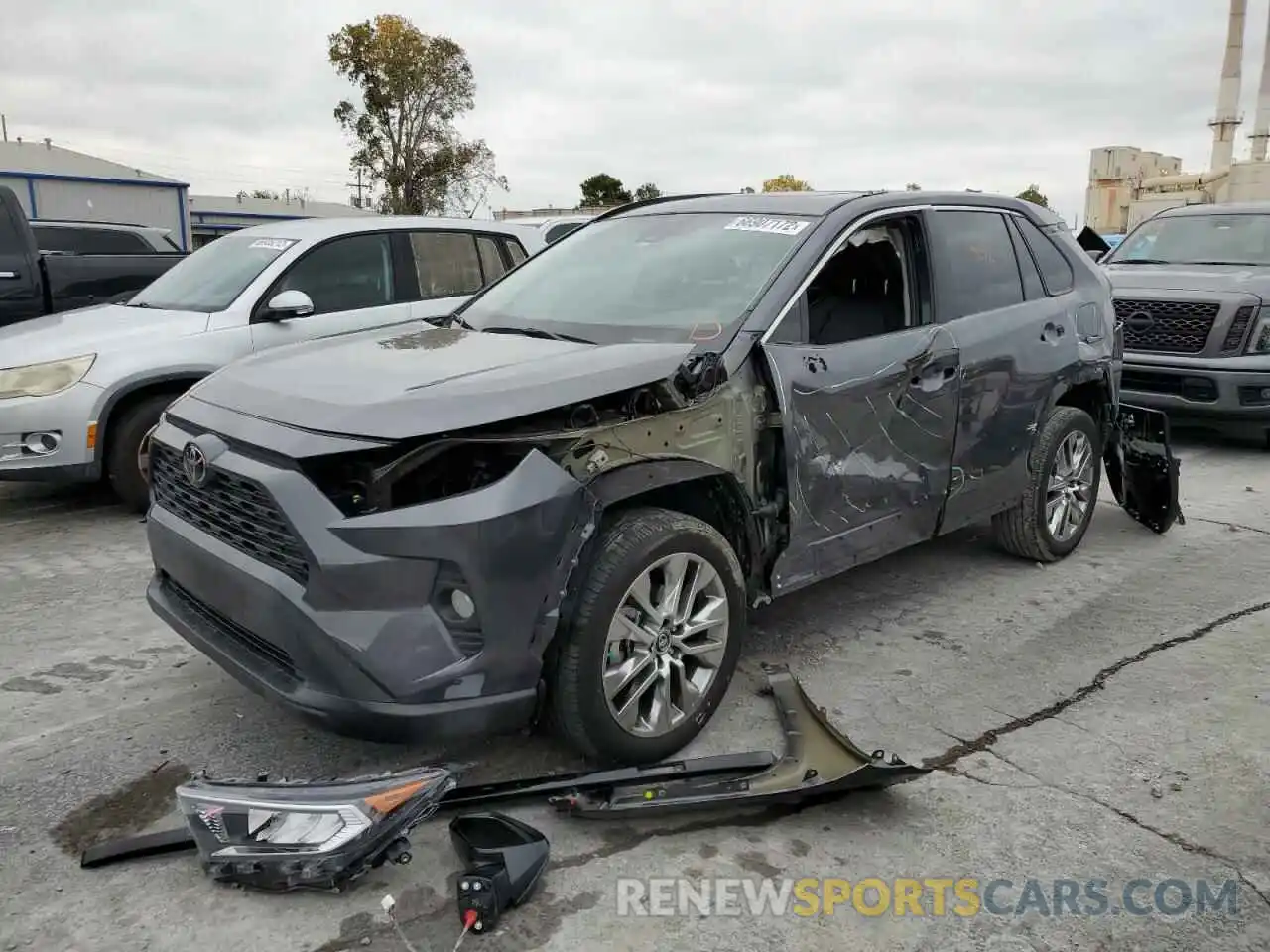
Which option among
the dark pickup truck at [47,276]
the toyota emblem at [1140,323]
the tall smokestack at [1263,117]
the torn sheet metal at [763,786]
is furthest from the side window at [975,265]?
the tall smokestack at [1263,117]

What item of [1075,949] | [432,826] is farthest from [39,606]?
[1075,949]

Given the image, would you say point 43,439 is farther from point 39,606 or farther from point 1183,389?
point 1183,389

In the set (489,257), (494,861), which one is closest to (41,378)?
(489,257)

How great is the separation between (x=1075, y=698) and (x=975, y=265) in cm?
197

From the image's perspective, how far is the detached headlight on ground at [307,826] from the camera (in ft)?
8.16

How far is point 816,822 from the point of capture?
2941 mm

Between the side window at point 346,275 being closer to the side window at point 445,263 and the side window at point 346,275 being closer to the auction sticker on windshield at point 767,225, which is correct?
the side window at point 445,263

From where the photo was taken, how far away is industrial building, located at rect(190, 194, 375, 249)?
36.3 metres

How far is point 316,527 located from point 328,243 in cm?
444

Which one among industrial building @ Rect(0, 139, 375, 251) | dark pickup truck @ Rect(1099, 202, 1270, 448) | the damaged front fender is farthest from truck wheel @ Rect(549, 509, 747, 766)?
industrial building @ Rect(0, 139, 375, 251)

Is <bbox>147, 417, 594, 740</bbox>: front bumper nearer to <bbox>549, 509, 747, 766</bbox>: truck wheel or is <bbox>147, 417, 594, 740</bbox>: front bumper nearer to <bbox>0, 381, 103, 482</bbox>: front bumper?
<bbox>549, 509, 747, 766</bbox>: truck wheel

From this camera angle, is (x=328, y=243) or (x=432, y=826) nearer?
(x=432, y=826)

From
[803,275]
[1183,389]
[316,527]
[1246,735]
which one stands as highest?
[803,275]

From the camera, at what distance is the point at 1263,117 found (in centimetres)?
5706
